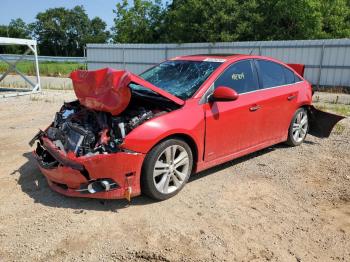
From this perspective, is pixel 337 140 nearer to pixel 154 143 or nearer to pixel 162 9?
pixel 154 143

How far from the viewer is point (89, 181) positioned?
3.75m

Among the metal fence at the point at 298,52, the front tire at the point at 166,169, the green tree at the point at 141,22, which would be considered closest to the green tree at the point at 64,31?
the green tree at the point at 141,22

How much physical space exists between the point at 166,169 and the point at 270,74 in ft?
8.38

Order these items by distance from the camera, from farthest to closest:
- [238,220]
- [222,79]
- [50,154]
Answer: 1. [222,79]
2. [50,154]
3. [238,220]

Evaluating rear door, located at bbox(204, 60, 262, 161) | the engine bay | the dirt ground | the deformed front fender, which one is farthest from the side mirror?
the deformed front fender

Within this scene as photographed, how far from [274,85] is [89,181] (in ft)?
10.8

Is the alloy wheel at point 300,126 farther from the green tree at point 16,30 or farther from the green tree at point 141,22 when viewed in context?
the green tree at point 16,30

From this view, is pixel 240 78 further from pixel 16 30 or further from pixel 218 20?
pixel 16 30

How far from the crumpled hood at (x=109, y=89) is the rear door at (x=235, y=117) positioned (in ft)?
1.87

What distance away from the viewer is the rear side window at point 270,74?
5.34m

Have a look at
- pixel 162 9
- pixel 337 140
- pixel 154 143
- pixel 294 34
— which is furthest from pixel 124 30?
pixel 154 143

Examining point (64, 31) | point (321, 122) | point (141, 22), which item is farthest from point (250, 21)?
point (64, 31)

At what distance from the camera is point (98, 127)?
4.17 m

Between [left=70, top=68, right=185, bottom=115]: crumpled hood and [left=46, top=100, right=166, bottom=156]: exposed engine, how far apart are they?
15 centimetres
